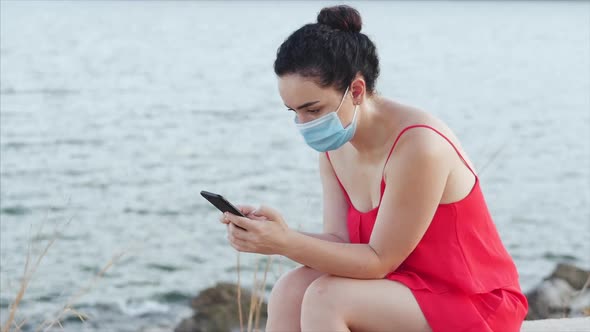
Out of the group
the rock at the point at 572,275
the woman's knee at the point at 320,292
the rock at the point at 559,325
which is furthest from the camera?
the rock at the point at 572,275

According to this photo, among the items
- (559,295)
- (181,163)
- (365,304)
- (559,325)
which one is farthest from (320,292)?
(181,163)

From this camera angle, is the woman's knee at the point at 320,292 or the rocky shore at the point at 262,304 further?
the rocky shore at the point at 262,304

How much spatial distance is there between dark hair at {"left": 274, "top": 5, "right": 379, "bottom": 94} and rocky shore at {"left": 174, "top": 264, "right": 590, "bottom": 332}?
14.1ft

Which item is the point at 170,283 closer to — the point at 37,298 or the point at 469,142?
the point at 37,298

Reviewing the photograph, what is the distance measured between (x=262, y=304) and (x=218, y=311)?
358 mm

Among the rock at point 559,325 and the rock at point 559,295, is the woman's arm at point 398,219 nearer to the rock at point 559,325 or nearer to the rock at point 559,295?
the rock at point 559,325

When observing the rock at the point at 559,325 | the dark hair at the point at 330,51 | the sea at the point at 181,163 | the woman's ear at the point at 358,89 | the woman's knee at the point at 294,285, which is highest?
the dark hair at the point at 330,51

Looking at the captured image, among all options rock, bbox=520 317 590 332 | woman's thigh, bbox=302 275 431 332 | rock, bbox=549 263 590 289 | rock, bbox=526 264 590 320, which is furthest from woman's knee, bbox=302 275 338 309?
rock, bbox=549 263 590 289

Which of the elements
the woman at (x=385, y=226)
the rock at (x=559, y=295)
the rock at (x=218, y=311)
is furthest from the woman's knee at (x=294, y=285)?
the rock at (x=559, y=295)

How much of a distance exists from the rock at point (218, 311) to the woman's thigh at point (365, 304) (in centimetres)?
427

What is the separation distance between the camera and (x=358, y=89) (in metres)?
2.55

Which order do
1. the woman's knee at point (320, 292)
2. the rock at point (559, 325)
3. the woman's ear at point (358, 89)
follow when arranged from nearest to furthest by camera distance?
the woman's knee at point (320, 292) < the woman's ear at point (358, 89) < the rock at point (559, 325)

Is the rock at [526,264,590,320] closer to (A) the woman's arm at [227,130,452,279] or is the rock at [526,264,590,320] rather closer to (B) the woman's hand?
(A) the woman's arm at [227,130,452,279]

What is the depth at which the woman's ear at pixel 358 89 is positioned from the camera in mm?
2535
